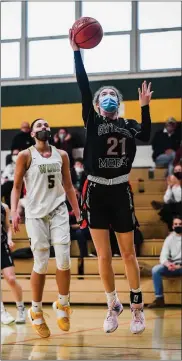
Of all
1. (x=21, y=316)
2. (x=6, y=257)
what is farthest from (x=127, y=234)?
(x=21, y=316)

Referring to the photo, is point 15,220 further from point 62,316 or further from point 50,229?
point 62,316

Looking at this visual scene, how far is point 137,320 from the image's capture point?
21.1ft

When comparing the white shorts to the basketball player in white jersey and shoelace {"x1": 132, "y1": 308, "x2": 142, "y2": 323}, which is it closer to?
the basketball player in white jersey

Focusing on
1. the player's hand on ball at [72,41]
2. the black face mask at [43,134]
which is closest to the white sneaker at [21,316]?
the black face mask at [43,134]

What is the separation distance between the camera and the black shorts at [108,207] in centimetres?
630

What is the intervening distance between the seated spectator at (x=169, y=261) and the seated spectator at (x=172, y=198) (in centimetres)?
14

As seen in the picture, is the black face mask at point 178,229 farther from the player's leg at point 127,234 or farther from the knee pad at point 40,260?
the knee pad at point 40,260

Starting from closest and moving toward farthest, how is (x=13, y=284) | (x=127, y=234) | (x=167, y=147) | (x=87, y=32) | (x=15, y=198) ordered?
(x=87, y=32) < (x=127, y=234) < (x=15, y=198) < (x=167, y=147) < (x=13, y=284)

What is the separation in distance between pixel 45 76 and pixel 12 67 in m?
0.36

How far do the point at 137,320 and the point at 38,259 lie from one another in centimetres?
97

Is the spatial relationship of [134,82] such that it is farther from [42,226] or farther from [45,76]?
[42,226]

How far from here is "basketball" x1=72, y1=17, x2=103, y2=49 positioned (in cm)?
609

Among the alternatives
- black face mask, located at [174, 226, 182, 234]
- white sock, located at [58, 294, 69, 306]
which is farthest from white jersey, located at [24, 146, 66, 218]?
black face mask, located at [174, 226, 182, 234]

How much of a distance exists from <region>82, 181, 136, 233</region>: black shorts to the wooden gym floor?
157 cm
